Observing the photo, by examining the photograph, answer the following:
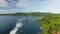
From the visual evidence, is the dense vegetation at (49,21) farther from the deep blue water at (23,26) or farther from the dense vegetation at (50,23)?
the deep blue water at (23,26)

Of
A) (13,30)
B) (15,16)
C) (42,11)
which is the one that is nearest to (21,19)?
(15,16)

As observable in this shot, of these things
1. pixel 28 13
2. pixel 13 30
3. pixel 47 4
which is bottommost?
pixel 13 30

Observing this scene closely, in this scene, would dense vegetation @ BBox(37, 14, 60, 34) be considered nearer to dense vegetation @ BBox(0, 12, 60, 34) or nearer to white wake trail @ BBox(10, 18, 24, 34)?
dense vegetation @ BBox(0, 12, 60, 34)

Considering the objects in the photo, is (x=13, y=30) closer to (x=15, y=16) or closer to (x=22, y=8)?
(x=15, y=16)

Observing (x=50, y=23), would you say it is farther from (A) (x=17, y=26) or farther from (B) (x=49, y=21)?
(A) (x=17, y=26)

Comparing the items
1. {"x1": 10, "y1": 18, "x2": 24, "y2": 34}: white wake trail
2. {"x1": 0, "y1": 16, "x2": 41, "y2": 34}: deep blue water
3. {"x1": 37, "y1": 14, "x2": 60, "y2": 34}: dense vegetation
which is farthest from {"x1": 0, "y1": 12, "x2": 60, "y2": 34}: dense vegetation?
{"x1": 10, "y1": 18, "x2": 24, "y2": 34}: white wake trail

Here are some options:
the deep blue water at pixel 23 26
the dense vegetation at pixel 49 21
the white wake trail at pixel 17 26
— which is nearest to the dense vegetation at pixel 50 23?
the dense vegetation at pixel 49 21
